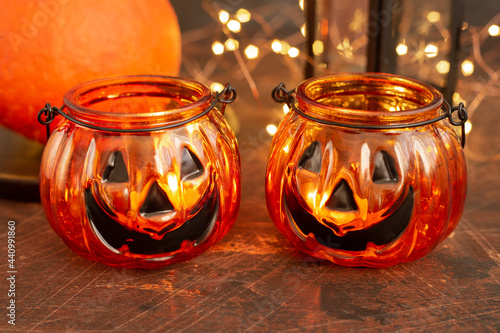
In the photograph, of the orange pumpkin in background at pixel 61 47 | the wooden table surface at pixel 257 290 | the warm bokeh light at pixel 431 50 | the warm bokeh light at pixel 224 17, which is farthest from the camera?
the warm bokeh light at pixel 224 17

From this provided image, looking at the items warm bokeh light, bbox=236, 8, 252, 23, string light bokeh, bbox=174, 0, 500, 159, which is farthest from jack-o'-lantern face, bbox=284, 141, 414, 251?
warm bokeh light, bbox=236, 8, 252, 23

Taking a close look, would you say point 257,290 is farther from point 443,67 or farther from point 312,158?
point 443,67

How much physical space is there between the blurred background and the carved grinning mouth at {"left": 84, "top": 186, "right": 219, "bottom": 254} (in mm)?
157

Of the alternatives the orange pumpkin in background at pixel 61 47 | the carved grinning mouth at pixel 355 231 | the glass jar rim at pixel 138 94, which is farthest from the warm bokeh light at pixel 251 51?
the carved grinning mouth at pixel 355 231

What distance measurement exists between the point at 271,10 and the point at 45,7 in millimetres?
744

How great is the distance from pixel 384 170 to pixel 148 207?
9.1 inches

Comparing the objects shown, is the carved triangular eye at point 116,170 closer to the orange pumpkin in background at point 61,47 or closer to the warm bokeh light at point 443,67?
the orange pumpkin in background at point 61,47

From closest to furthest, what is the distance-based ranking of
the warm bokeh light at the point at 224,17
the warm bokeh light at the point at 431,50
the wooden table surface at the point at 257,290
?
1. the wooden table surface at the point at 257,290
2. the warm bokeh light at the point at 431,50
3. the warm bokeh light at the point at 224,17

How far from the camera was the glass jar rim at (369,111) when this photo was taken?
0.55 m

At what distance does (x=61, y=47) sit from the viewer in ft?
2.40

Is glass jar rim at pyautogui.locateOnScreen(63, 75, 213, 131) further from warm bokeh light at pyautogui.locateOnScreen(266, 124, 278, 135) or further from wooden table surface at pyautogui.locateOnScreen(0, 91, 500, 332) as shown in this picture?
warm bokeh light at pyautogui.locateOnScreen(266, 124, 278, 135)

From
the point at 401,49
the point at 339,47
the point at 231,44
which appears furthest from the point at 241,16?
the point at 401,49

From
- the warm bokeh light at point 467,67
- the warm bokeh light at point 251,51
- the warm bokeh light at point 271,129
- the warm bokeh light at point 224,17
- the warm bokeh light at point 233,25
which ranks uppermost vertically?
the warm bokeh light at point 224,17

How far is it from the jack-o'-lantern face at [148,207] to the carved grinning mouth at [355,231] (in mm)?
88
